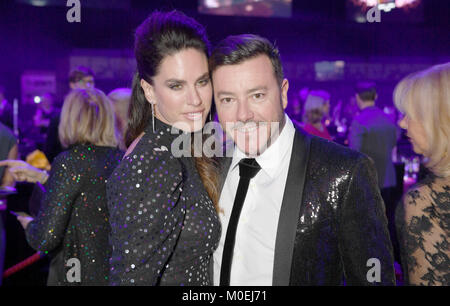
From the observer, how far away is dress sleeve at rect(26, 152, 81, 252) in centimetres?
224

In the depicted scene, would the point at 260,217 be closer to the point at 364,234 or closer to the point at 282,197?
the point at 282,197

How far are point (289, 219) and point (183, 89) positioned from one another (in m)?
0.66

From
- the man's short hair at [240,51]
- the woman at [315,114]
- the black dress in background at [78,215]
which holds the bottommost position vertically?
the black dress in background at [78,215]

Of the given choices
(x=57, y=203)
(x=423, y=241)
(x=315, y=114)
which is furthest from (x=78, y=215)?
(x=315, y=114)

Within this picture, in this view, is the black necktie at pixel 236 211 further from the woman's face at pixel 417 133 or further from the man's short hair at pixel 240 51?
the woman's face at pixel 417 133

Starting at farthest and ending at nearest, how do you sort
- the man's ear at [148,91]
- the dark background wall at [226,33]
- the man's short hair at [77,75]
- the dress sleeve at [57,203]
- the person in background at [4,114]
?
the dark background wall at [226,33], the person in background at [4,114], the man's short hair at [77,75], the dress sleeve at [57,203], the man's ear at [148,91]

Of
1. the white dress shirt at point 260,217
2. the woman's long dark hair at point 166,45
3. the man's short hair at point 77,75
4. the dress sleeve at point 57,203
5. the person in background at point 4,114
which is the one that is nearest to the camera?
the white dress shirt at point 260,217

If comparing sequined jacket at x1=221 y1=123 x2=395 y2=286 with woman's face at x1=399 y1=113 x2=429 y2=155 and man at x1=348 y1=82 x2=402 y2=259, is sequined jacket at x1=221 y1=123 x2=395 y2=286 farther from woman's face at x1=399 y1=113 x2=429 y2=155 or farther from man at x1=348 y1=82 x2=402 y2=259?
man at x1=348 y1=82 x2=402 y2=259

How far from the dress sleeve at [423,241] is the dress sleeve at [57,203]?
5.48 feet

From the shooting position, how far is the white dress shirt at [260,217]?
4.93ft

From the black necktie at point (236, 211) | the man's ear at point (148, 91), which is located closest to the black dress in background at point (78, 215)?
the man's ear at point (148, 91)

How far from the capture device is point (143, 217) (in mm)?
1376

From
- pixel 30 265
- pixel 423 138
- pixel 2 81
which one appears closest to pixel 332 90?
pixel 2 81
